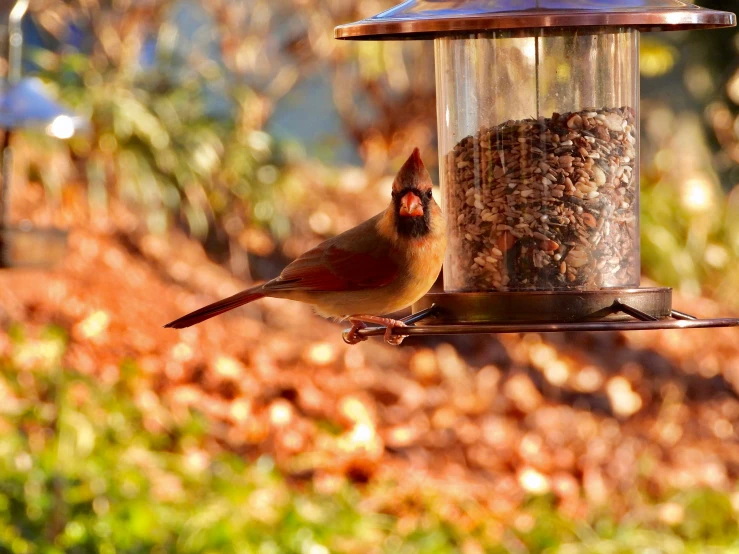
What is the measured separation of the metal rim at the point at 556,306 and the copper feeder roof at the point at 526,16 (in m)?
0.71

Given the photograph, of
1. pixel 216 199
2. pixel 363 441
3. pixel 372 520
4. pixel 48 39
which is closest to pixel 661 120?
pixel 216 199

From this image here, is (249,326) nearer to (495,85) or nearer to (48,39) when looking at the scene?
(48,39)

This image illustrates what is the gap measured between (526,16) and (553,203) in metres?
0.69

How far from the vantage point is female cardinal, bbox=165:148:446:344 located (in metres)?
3.28

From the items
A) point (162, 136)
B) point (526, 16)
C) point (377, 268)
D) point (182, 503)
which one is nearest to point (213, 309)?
point (377, 268)

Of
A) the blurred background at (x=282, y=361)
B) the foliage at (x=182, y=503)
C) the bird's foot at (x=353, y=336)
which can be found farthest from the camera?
the blurred background at (x=282, y=361)

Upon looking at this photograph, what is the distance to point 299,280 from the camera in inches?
143

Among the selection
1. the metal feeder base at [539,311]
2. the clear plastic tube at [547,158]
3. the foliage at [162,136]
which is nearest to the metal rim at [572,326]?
the metal feeder base at [539,311]

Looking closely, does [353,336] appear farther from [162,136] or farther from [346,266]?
[162,136]

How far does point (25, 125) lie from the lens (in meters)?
5.43

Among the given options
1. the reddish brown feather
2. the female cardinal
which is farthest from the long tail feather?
the reddish brown feather

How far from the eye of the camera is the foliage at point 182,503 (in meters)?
5.27

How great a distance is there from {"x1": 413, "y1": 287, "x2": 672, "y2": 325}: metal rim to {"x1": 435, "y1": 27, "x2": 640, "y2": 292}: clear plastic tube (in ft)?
0.52

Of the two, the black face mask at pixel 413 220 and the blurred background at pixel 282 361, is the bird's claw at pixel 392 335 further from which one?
the blurred background at pixel 282 361
